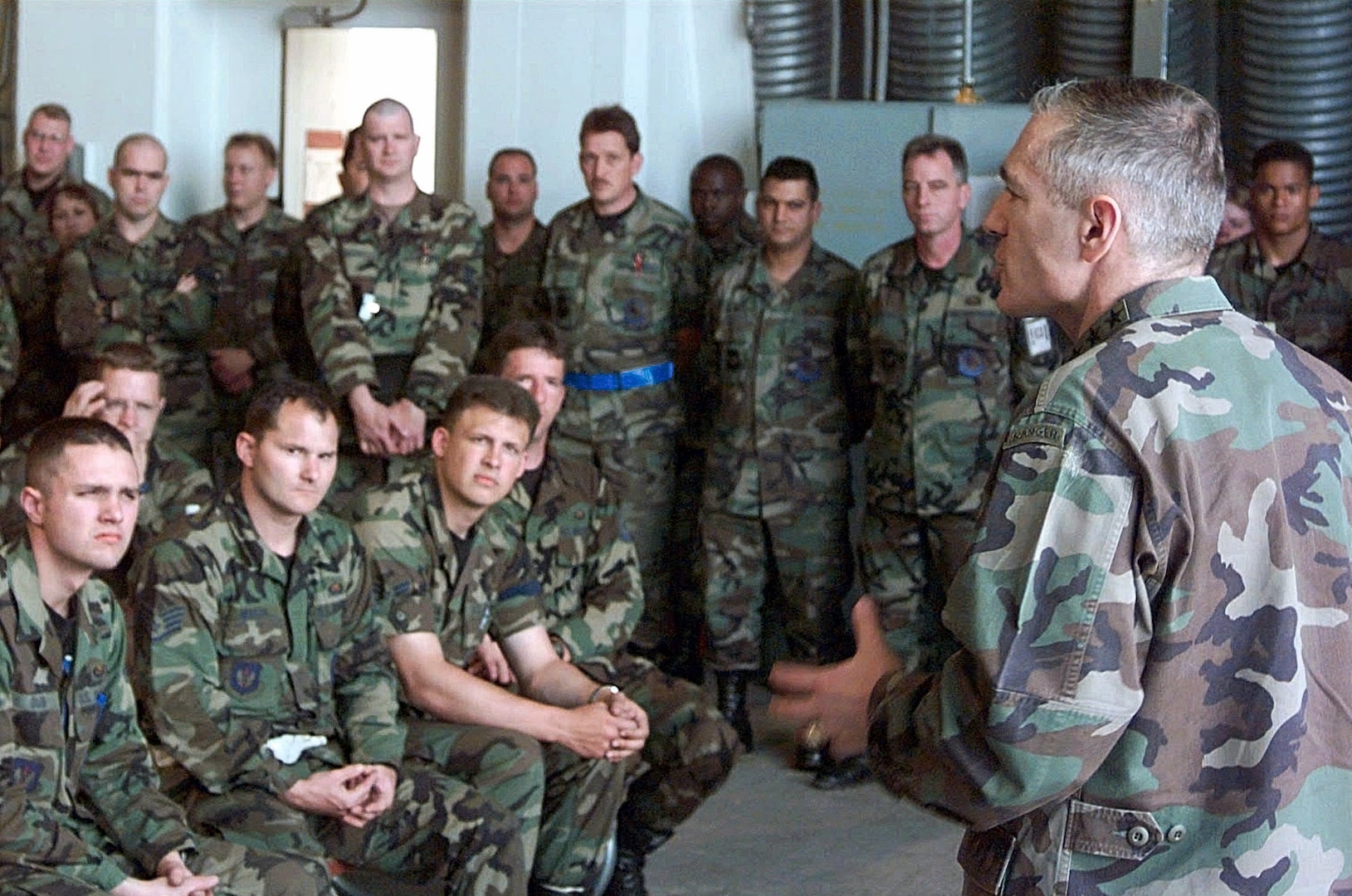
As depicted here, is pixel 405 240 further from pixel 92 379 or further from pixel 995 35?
pixel 995 35

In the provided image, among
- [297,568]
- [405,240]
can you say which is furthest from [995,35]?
[297,568]

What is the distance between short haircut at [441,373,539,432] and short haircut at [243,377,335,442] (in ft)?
1.01

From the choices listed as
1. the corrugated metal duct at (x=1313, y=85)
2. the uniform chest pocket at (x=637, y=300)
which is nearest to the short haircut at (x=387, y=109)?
the uniform chest pocket at (x=637, y=300)

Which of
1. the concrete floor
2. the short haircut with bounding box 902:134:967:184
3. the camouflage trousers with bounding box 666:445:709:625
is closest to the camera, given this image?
the concrete floor

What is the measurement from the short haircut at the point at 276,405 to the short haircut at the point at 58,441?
38cm

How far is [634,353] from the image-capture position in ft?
17.4

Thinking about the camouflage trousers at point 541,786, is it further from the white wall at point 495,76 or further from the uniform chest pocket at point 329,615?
the white wall at point 495,76

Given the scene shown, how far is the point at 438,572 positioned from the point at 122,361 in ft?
4.13

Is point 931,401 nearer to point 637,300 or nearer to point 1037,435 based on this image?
point 637,300

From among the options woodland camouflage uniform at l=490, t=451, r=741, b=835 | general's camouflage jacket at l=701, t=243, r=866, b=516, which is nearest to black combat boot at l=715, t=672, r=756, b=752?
general's camouflage jacket at l=701, t=243, r=866, b=516

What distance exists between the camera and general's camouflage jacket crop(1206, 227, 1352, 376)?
5.12 metres

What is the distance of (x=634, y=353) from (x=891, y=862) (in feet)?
6.07

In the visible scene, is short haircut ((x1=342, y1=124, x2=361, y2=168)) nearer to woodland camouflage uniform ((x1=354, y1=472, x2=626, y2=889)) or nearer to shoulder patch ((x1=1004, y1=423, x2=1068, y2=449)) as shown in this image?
woodland camouflage uniform ((x1=354, y1=472, x2=626, y2=889))

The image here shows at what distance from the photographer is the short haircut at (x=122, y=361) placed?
4.45 m
